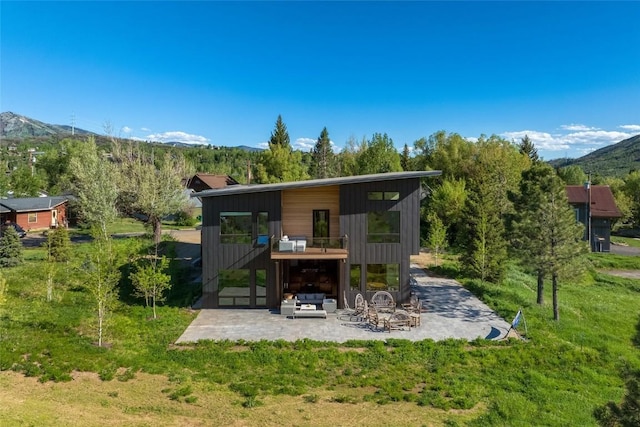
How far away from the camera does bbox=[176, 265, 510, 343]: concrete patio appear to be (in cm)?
1365

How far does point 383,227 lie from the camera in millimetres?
17344

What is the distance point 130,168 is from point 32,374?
22281 millimetres

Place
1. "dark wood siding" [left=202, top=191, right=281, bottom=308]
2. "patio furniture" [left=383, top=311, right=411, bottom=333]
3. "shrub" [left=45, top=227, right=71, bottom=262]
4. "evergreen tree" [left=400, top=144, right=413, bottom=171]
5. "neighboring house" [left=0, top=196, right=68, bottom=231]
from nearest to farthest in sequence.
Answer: "patio furniture" [left=383, top=311, right=411, bottom=333] < "dark wood siding" [left=202, top=191, right=281, bottom=308] < "shrub" [left=45, top=227, right=71, bottom=262] < "neighboring house" [left=0, top=196, right=68, bottom=231] < "evergreen tree" [left=400, top=144, right=413, bottom=171]

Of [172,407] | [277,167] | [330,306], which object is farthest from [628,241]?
[172,407]

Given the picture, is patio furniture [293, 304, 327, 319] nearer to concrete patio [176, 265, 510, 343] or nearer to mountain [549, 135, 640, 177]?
concrete patio [176, 265, 510, 343]

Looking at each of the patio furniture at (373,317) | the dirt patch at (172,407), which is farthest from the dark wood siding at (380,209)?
the dirt patch at (172,407)

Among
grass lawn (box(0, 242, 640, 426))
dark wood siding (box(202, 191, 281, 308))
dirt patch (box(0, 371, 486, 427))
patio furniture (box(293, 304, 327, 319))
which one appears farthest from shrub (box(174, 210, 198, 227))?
dirt patch (box(0, 371, 486, 427))

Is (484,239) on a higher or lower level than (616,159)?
lower

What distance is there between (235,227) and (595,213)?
38704mm

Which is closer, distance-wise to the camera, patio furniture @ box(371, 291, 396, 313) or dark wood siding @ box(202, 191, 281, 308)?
patio furniture @ box(371, 291, 396, 313)

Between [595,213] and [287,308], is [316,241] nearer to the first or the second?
[287,308]

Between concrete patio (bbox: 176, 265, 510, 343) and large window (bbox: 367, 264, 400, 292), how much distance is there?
1.70m

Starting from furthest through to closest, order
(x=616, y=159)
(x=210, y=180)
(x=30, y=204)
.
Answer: (x=616, y=159) → (x=210, y=180) → (x=30, y=204)

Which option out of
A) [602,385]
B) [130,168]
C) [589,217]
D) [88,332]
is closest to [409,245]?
[602,385]
